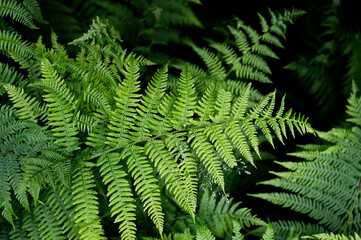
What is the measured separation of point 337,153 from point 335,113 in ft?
4.56

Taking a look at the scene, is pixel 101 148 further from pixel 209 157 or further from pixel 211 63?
pixel 211 63

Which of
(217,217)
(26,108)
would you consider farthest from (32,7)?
(217,217)

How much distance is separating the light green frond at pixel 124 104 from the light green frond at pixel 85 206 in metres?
0.23

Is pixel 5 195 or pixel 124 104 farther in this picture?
pixel 124 104

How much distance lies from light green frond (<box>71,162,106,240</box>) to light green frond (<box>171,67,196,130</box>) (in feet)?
1.93

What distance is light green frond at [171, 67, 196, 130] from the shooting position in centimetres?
176

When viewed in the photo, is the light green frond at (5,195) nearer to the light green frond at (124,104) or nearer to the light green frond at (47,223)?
the light green frond at (47,223)

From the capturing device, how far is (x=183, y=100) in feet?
5.78

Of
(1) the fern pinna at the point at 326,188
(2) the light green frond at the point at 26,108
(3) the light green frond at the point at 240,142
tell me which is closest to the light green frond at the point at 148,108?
(3) the light green frond at the point at 240,142

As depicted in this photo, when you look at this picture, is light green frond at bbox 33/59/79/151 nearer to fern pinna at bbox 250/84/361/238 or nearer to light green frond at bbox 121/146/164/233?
light green frond at bbox 121/146/164/233

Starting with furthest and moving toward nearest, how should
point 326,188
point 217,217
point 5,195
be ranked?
point 326,188 < point 217,217 < point 5,195

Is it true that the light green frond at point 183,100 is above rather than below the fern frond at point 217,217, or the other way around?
above

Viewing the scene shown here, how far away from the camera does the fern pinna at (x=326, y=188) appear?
2.46 meters

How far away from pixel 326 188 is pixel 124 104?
1.92m
